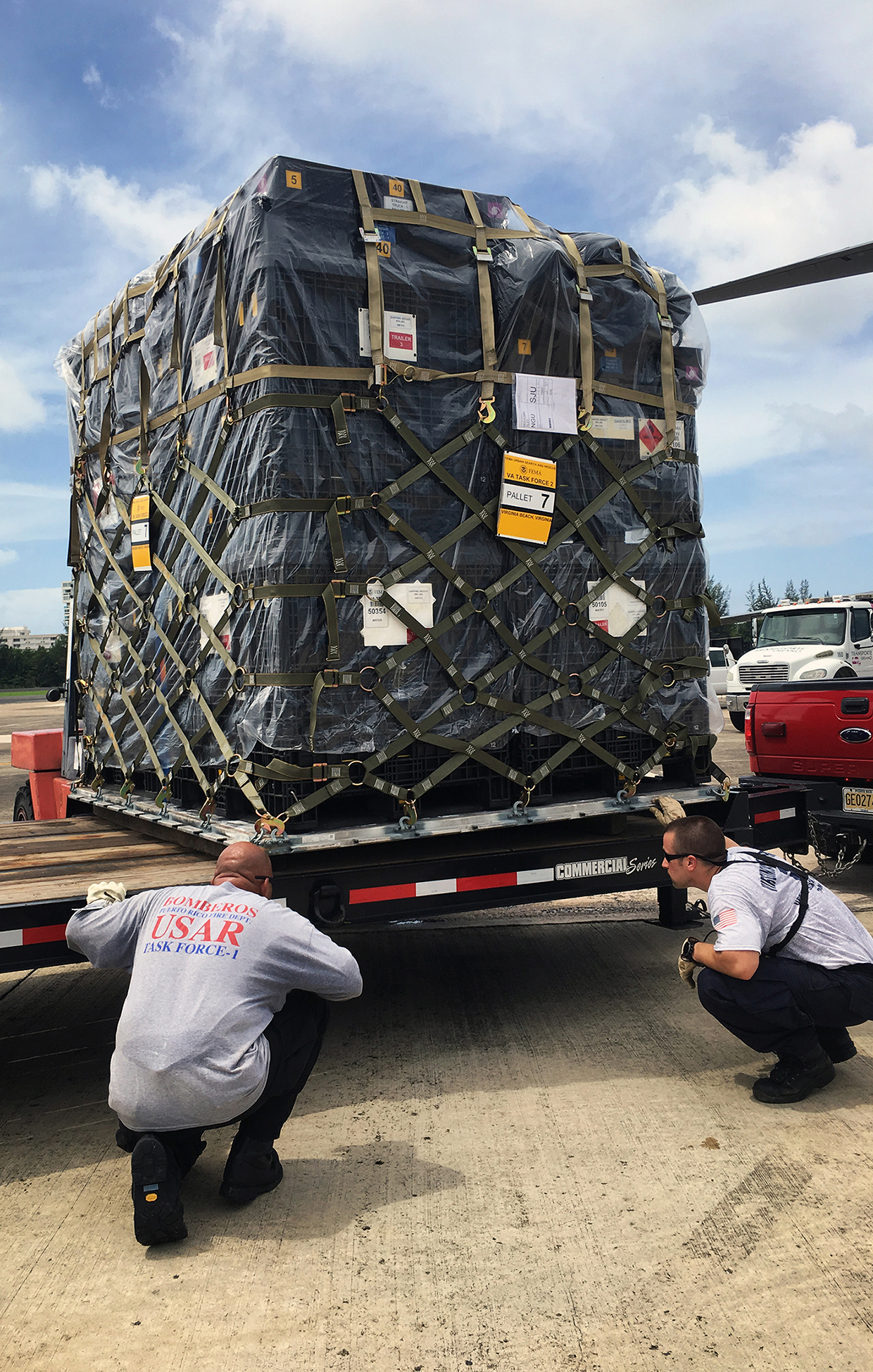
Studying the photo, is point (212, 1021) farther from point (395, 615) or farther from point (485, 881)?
point (395, 615)

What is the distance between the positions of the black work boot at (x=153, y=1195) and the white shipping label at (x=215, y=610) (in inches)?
80.9

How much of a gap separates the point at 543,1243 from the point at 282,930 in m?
1.17

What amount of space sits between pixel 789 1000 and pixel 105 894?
251 cm

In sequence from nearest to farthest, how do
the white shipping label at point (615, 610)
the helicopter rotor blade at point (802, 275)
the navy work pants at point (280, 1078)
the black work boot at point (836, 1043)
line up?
the navy work pants at point (280, 1078) → the black work boot at point (836, 1043) → the white shipping label at point (615, 610) → the helicopter rotor blade at point (802, 275)

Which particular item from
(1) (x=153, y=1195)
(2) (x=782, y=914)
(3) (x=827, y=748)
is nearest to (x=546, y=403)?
(2) (x=782, y=914)

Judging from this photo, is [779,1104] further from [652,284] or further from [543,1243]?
[652,284]

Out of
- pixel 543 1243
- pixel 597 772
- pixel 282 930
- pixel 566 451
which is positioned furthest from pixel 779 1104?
pixel 566 451

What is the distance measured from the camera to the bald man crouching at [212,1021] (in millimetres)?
3047

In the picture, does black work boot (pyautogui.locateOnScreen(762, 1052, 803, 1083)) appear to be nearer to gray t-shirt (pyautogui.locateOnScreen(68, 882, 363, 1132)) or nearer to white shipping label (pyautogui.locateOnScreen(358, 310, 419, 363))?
gray t-shirt (pyautogui.locateOnScreen(68, 882, 363, 1132))

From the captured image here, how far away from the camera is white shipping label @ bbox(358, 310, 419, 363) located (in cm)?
429

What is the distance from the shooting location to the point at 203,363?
15.3ft

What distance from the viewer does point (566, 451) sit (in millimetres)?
4801

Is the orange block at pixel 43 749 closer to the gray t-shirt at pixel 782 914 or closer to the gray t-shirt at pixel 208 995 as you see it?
the gray t-shirt at pixel 208 995

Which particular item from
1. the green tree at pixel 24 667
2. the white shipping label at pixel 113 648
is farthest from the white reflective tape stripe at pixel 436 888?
the green tree at pixel 24 667
